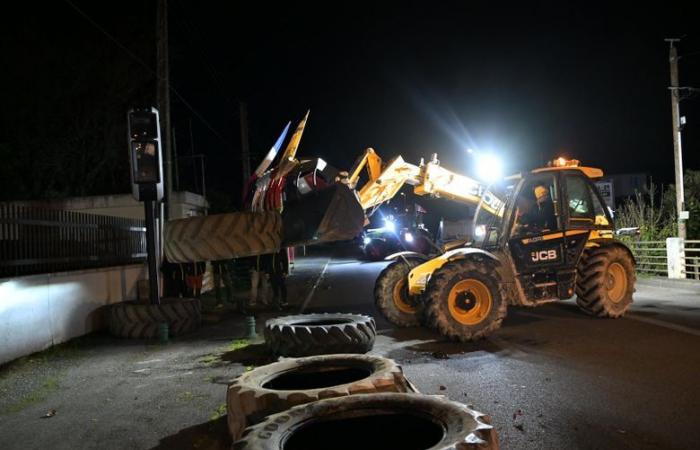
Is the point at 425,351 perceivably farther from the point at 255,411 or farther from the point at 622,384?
the point at 255,411

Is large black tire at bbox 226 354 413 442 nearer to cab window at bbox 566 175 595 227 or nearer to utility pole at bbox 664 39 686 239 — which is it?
cab window at bbox 566 175 595 227

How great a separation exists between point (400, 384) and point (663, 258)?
17819mm

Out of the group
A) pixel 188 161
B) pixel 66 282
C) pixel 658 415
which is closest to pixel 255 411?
pixel 658 415

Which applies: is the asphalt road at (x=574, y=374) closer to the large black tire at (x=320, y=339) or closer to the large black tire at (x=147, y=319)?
the large black tire at (x=320, y=339)

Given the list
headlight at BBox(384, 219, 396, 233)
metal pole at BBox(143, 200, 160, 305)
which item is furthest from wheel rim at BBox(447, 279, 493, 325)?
headlight at BBox(384, 219, 396, 233)

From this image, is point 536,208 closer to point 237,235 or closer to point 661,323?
point 661,323

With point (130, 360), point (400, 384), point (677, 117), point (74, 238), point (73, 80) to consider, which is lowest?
point (130, 360)

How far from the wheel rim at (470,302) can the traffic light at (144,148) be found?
591cm

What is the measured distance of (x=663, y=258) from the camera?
63.3 feet

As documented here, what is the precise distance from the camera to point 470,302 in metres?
9.16

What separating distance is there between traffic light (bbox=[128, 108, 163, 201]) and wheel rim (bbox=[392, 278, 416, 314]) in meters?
4.95

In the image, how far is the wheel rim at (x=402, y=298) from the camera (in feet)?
35.1

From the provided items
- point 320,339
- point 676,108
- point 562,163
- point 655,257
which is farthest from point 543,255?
point 676,108

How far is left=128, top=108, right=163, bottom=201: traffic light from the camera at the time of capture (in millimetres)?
10531
